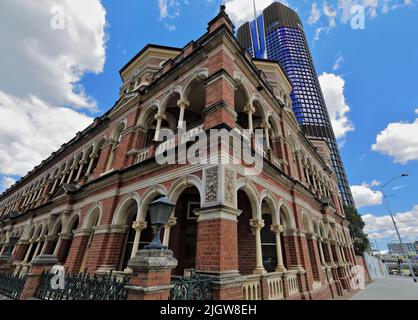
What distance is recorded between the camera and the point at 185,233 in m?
8.31

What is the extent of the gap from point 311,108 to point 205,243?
86611 millimetres

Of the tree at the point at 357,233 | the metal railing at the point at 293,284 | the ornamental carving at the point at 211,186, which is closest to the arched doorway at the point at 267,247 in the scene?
the metal railing at the point at 293,284

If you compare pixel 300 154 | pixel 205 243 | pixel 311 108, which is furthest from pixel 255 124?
pixel 311 108

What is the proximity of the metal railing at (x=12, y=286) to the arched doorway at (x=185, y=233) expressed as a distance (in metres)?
4.86

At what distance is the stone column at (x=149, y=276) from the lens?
307cm

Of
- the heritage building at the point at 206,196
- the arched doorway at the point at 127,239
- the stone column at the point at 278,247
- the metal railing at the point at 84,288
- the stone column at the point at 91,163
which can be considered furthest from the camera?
the stone column at the point at 91,163

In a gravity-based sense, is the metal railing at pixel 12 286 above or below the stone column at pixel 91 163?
below

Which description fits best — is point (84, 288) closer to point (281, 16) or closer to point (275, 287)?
point (275, 287)

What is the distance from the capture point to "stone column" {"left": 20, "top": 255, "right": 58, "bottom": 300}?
5.86 m

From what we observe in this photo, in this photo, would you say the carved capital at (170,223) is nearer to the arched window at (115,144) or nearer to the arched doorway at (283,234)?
the arched doorway at (283,234)

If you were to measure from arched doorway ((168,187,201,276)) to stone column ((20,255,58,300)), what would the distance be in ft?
12.8

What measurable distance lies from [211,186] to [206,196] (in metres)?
0.29

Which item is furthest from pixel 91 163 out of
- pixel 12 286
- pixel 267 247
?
pixel 267 247

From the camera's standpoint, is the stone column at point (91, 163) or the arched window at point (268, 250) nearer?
the arched window at point (268, 250)
